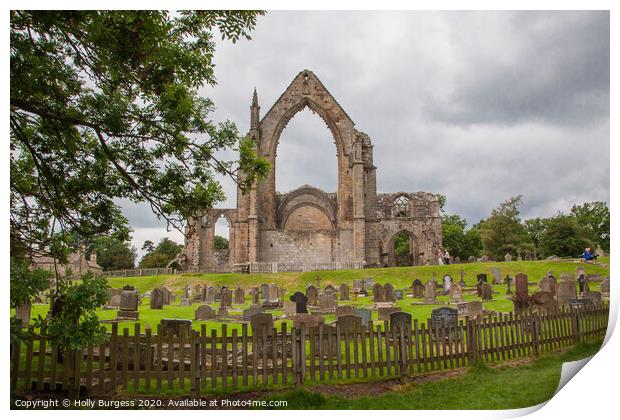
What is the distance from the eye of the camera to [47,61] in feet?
21.1

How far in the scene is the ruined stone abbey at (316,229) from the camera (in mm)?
29609

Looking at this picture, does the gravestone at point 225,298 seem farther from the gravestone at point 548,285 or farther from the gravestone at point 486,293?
the gravestone at point 548,285

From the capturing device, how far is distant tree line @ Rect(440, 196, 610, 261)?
30822 millimetres

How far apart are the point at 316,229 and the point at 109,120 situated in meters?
24.4

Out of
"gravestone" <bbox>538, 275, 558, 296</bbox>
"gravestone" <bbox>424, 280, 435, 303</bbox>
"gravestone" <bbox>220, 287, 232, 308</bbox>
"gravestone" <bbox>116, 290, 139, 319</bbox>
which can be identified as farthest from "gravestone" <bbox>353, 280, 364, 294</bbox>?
"gravestone" <bbox>116, 290, 139, 319</bbox>

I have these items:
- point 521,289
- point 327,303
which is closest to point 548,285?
point 521,289

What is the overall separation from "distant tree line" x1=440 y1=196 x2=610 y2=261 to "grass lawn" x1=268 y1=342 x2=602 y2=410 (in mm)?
10559

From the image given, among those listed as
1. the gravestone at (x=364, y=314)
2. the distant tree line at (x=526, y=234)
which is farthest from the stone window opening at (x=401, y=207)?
the gravestone at (x=364, y=314)

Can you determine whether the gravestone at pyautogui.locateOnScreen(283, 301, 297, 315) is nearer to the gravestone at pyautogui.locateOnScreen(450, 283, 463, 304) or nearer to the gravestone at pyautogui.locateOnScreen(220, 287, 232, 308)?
the gravestone at pyautogui.locateOnScreen(220, 287, 232, 308)

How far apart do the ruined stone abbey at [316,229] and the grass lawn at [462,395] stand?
21850 mm

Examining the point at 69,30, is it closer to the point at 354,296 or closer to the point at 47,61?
the point at 47,61

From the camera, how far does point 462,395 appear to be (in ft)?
20.7

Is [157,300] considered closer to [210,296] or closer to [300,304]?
[210,296]
